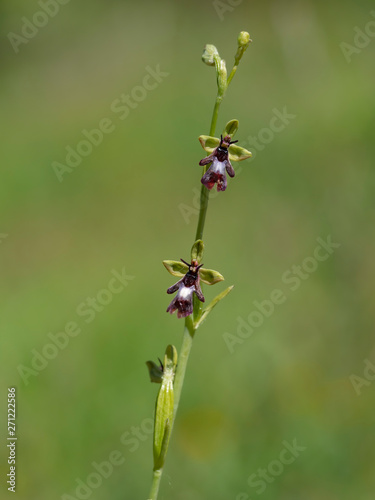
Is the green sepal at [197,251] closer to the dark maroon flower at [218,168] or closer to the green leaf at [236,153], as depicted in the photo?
the dark maroon flower at [218,168]

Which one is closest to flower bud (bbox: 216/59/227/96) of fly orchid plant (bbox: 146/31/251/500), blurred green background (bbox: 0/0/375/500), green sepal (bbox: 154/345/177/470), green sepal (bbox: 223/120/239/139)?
fly orchid plant (bbox: 146/31/251/500)

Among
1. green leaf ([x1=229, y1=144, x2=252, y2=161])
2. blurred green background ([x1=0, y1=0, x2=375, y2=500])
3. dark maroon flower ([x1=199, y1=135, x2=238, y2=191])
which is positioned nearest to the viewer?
dark maroon flower ([x1=199, y1=135, x2=238, y2=191])

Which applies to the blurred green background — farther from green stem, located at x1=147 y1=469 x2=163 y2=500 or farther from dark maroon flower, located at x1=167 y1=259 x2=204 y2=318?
dark maroon flower, located at x1=167 y1=259 x2=204 y2=318

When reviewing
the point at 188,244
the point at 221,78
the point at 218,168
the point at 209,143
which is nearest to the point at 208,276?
the point at 218,168

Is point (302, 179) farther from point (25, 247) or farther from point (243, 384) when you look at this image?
point (243, 384)

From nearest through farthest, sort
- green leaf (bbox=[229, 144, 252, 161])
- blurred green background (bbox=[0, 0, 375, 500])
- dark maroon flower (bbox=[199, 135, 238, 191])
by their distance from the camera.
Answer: dark maroon flower (bbox=[199, 135, 238, 191]), green leaf (bbox=[229, 144, 252, 161]), blurred green background (bbox=[0, 0, 375, 500])

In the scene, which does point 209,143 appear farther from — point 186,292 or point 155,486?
point 155,486

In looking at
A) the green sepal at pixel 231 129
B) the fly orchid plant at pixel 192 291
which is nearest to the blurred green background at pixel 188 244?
the fly orchid plant at pixel 192 291

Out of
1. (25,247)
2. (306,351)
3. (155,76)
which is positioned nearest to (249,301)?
(306,351)
